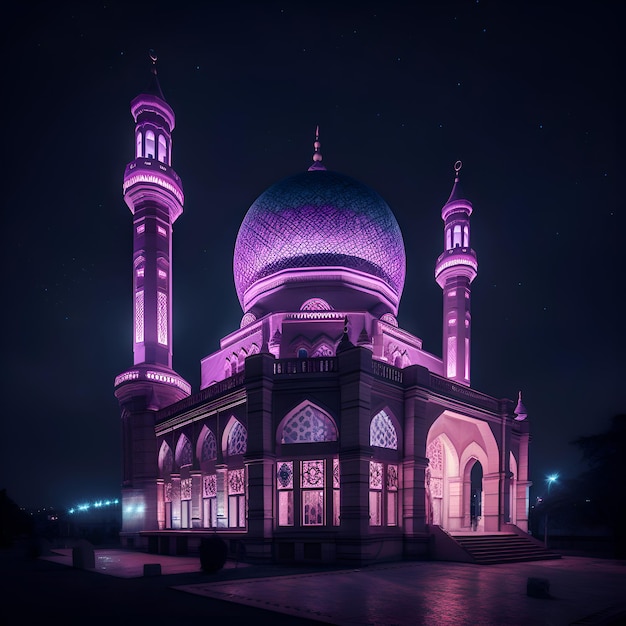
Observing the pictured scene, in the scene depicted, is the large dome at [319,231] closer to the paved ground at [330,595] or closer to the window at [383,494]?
the window at [383,494]

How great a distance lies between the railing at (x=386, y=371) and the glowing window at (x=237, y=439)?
20.8 feet

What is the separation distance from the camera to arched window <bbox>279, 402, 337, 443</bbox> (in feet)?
67.5

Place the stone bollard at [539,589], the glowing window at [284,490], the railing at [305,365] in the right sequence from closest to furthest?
1. the stone bollard at [539,589]
2. the glowing window at [284,490]
3. the railing at [305,365]

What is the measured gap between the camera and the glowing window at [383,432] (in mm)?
20969

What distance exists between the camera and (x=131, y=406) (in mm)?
30297

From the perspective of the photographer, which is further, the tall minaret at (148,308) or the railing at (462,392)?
the tall minaret at (148,308)

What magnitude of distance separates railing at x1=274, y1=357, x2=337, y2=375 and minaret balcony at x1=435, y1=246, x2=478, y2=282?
20.3 m

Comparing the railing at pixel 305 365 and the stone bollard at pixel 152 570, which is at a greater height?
the railing at pixel 305 365

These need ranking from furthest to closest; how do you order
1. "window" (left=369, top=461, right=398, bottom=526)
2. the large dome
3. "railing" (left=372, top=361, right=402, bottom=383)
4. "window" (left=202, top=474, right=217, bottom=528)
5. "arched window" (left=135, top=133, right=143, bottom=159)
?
"arched window" (left=135, top=133, right=143, bottom=159) < the large dome < "window" (left=202, top=474, right=217, bottom=528) < "railing" (left=372, top=361, right=402, bottom=383) < "window" (left=369, top=461, right=398, bottom=526)

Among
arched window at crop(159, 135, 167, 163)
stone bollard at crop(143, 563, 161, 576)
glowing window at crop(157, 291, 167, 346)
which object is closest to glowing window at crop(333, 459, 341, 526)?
stone bollard at crop(143, 563, 161, 576)

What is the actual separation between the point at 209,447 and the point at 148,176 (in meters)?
16.8

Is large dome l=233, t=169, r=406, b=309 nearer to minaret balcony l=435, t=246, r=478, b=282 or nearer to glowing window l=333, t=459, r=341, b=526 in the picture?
minaret balcony l=435, t=246, r=478, b=282

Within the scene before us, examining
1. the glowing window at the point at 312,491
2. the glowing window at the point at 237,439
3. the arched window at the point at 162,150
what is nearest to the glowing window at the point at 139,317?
the arched window at the point at 162,150

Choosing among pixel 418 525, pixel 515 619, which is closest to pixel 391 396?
pixel 418 525
